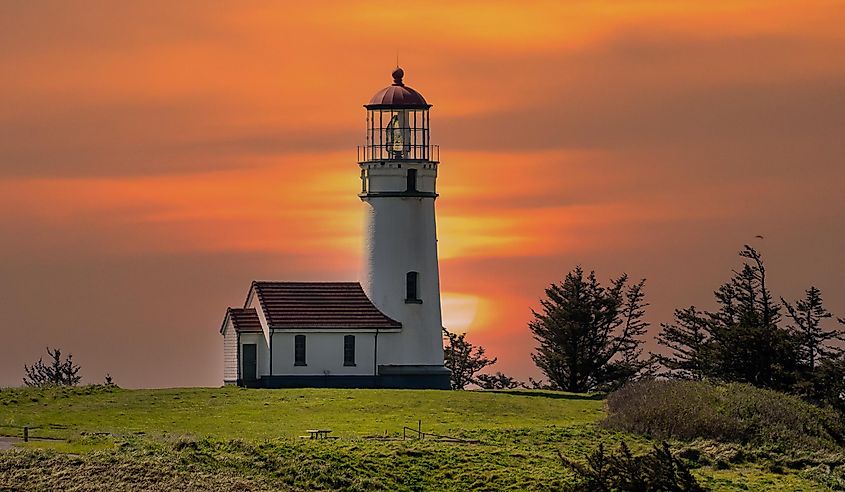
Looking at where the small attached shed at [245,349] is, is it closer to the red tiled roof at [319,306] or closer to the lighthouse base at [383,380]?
the lighthouse base at [383,380]

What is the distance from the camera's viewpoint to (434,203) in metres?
62.8

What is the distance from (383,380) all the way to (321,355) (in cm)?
238

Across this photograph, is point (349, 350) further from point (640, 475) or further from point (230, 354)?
point (640, 475)

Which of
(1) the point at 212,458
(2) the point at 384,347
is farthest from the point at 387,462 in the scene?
(2) the point at 384,347

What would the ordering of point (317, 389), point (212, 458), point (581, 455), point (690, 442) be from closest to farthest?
point (212, 458) → point (581, 455) → point (690, 442) → point (317, 389)

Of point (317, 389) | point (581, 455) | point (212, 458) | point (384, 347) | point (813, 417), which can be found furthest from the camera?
point (384, 347)

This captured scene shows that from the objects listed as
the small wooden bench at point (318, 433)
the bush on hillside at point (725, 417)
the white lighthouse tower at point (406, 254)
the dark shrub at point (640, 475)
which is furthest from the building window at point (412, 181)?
the dark shrub at point (640, 475)

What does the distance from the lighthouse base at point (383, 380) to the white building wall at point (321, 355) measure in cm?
19

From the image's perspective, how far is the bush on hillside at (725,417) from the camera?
1825 inches

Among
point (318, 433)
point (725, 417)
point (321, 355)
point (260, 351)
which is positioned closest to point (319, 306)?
point (321, 355)

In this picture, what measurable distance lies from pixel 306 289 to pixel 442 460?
22.2 m

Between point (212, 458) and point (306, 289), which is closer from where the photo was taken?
point (212, 458)

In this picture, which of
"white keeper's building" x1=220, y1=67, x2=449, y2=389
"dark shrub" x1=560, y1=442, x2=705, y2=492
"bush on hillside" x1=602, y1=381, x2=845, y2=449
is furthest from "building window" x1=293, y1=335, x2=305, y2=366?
"dark shrub" x1=560, y1=442, x2=705, y2=492

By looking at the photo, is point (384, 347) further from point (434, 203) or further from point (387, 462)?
point (387, 462)
